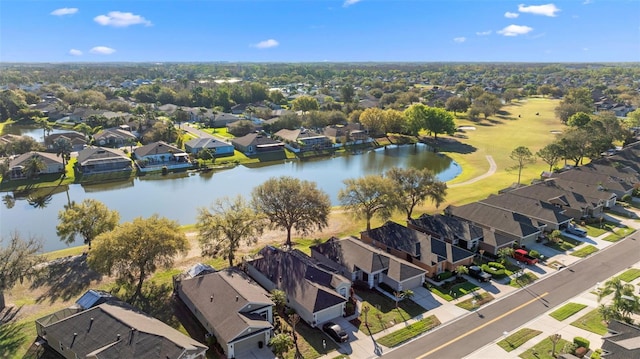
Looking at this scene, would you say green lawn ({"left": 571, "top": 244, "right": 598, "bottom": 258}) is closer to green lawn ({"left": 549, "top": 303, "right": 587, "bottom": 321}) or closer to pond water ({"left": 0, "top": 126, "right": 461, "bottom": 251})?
green lawn ({"left": 549, "top": 303, "right": 587, "bottom": 321})

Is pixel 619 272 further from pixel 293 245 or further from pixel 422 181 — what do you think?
pixel 293 245

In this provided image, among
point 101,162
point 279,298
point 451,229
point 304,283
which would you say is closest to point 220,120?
point 101,162

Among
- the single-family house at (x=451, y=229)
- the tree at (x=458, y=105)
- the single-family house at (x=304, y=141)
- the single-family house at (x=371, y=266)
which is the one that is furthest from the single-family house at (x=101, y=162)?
the tree at (x=458, y=105)

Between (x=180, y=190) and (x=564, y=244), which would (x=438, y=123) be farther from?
(x=180, y=190)

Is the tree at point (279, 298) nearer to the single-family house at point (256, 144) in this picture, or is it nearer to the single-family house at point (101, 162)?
the single-family house at point (101, 162)

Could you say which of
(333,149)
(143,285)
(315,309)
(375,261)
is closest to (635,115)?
(333,149)

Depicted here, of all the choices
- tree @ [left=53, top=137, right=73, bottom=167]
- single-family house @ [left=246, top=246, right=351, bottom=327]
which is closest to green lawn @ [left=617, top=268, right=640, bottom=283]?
single-family house @ [left=246, top=246, right=351, bottom=327]

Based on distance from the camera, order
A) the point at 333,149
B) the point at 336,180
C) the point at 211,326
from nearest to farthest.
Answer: the point at 211,326, the point at 336,180, the point at 333,149
